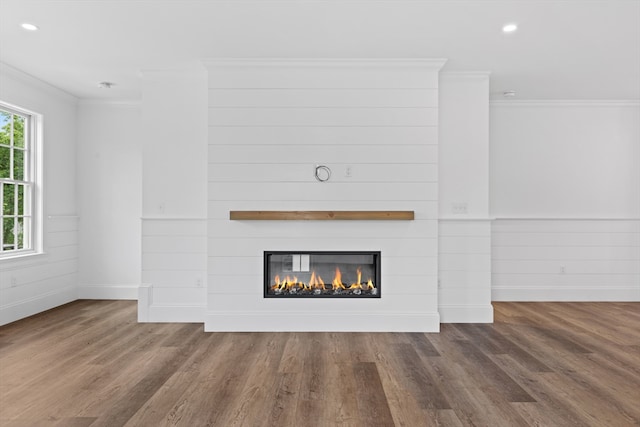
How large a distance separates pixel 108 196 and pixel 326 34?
3.74 m

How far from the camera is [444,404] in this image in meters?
2.43

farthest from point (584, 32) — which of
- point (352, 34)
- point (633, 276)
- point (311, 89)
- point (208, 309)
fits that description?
point (208, 309)

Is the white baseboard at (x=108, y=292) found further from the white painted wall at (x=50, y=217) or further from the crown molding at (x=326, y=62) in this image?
the crown molding at (x=326, y=62)

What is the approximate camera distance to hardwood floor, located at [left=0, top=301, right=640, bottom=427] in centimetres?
229

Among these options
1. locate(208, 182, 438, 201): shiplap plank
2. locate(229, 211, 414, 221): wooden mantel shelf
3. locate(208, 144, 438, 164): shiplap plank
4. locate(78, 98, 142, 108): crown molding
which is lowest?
locate(229, 211, 414, 221): wooden mantel shelf

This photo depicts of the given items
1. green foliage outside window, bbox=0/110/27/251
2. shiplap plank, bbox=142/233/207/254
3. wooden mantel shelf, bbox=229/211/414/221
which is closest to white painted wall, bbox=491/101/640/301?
wooden mantel shelf, bbox=229/211/414/221

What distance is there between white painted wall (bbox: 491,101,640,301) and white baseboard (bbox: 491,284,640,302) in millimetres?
62

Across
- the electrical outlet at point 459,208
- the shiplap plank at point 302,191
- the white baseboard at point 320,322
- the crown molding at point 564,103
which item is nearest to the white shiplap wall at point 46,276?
the white baseboard at point 320,322

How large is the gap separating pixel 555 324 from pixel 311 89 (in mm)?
3534

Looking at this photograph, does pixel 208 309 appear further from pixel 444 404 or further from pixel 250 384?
pixel 444 404

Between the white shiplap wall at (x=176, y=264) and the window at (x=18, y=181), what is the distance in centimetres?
158

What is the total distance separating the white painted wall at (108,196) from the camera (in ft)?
17.4

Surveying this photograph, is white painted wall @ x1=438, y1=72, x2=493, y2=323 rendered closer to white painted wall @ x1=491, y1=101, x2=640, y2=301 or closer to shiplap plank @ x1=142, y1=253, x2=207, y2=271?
white painted wall @ x1=491, y1=101, x2=640, y2=301

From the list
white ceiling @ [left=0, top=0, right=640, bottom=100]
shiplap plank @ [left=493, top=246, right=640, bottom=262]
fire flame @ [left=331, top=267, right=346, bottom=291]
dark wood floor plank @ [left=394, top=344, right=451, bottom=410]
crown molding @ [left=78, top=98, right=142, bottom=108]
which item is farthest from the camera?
shiplap plank @ [left=493, top=246, right=640, bottom=262]
